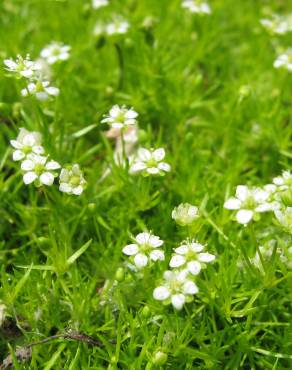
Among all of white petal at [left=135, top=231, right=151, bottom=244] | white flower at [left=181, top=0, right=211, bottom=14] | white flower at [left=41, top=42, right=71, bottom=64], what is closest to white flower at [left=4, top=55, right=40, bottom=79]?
white flower at [left=41, top=42, right=71, bottom=64]

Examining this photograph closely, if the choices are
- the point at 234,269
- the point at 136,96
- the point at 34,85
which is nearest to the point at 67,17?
the point at 136,96

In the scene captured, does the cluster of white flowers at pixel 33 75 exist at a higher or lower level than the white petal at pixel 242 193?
higher

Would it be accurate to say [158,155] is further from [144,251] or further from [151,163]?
[144,251]

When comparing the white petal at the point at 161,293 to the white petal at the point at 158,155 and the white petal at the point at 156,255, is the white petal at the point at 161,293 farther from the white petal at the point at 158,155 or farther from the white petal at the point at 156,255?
the white petal at the point at 158,155

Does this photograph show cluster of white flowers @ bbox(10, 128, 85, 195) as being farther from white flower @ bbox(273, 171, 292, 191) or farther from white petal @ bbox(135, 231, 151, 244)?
white flower @ bbox(273, 171, 292, 191)

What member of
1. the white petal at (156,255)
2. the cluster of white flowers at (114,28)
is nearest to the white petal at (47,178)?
the white petal at (156,255)

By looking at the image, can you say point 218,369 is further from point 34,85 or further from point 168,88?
point 168,88

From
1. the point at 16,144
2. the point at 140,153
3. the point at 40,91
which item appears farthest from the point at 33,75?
the point at 140,153
